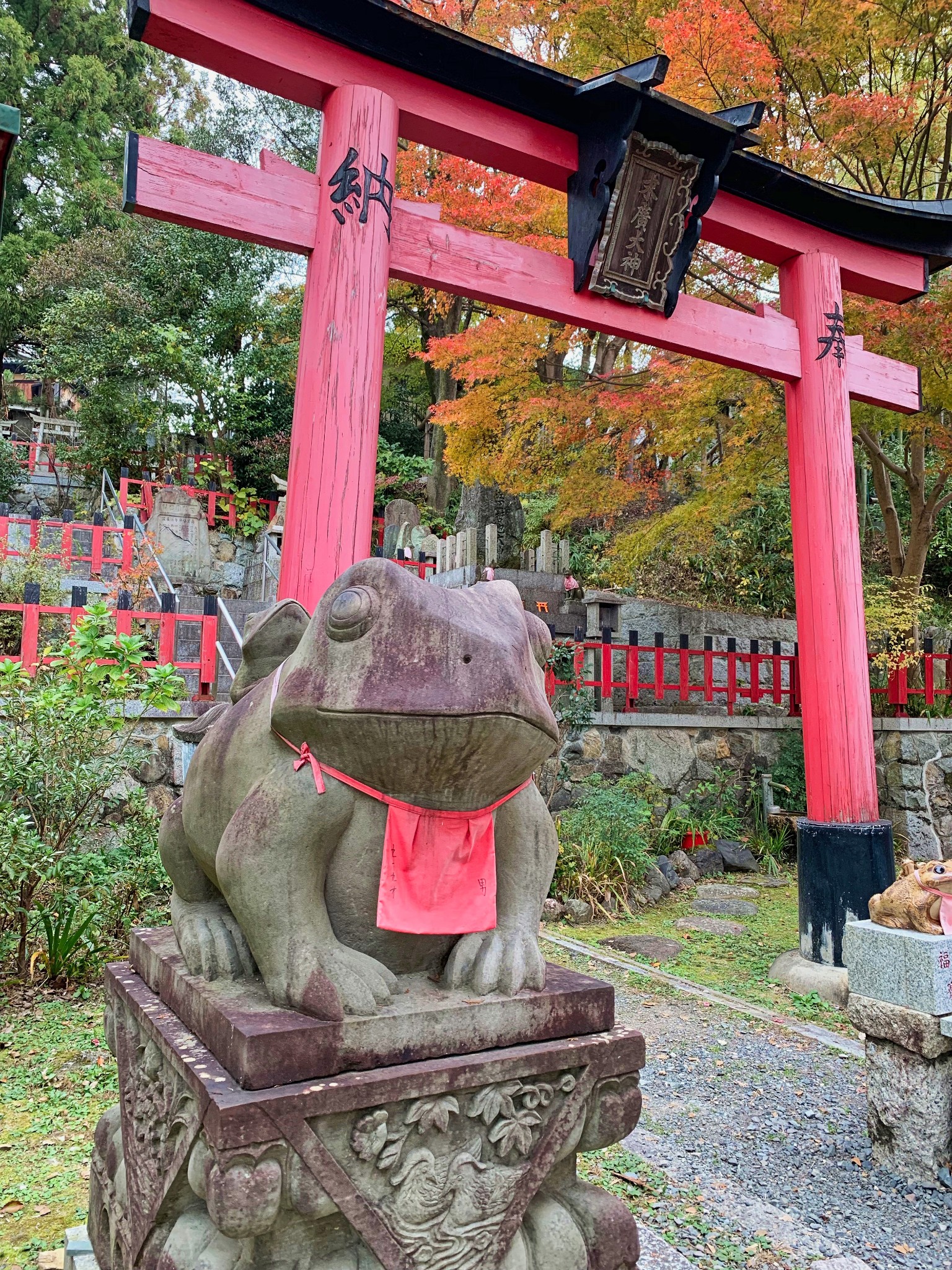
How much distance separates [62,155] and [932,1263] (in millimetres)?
23224

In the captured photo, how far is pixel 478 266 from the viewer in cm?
430

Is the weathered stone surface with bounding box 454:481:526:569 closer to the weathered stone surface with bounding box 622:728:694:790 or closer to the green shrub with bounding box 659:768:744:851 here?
the weathered stone surface with bounding box 622:728:694:790

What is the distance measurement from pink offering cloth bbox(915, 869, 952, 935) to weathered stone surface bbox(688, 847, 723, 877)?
4.53m

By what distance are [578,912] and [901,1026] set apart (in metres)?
3.28

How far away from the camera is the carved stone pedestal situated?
4.46 feet

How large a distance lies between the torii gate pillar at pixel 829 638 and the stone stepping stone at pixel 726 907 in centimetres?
141

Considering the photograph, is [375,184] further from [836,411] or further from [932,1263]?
[932,1263]

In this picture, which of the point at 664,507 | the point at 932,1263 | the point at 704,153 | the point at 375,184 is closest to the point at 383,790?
the point at 932,1263

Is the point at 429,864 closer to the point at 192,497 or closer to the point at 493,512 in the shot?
the point at 493,512

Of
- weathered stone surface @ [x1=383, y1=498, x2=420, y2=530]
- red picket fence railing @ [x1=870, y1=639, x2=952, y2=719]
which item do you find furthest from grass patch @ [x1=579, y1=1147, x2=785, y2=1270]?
weathered stone surface @ [x1=383, y1=498, x2=420, y2=530]

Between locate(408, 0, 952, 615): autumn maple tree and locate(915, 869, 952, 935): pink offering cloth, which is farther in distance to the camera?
locate(408, 0, 952, 615): autumn maple tree

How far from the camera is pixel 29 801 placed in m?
4.43

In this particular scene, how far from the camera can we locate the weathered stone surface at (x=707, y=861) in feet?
25.3

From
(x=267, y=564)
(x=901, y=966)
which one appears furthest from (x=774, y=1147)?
(x=267, y=564)
